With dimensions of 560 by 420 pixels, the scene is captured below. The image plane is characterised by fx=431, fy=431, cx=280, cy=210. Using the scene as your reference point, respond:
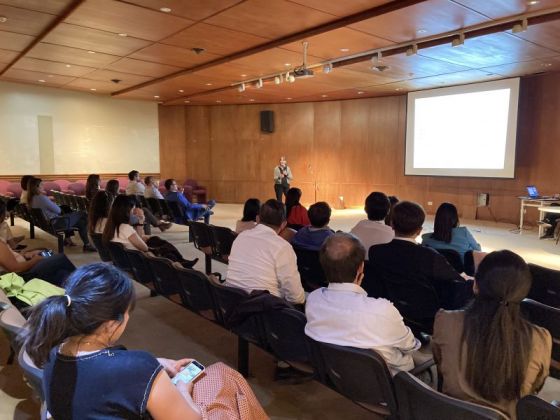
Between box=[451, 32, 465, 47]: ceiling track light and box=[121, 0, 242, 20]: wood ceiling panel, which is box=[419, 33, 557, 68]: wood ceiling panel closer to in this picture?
box=[451, 32, 465, 47]: ceiling track light

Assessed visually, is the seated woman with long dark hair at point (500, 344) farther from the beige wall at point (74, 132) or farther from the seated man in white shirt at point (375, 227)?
the beige wall at point (74, 132)

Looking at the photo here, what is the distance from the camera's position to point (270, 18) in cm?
584

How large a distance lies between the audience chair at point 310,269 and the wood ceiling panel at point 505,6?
3676mm

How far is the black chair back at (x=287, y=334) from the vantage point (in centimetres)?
218

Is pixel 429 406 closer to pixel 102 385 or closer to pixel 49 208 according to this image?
pixel 102 385

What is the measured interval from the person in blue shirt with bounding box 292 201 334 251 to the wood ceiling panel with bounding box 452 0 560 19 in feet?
10.9

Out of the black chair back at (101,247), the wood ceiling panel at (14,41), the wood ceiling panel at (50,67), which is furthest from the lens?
the wood ceiling panel at (50,67)

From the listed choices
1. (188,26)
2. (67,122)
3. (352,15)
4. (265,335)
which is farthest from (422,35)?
(67,122)

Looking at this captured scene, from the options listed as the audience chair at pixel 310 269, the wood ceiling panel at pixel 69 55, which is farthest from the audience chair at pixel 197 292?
the wood ceiling panel at pixel 69 55

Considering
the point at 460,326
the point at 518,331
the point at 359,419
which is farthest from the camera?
the point at 359,419

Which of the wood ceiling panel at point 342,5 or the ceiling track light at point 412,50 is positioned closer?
the wood ceiling panel at point 342,5

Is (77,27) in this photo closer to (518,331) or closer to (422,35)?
(422,35)

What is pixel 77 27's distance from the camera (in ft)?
20.7

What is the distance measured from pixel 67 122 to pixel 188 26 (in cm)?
792
